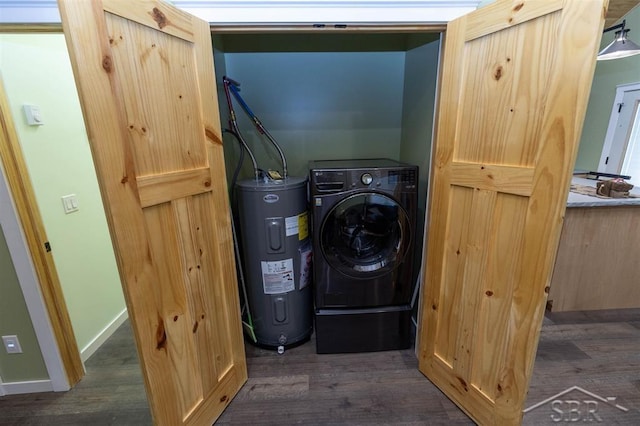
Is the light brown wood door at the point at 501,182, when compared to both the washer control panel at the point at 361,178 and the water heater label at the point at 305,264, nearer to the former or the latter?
the washer control panel at the point at 361,178

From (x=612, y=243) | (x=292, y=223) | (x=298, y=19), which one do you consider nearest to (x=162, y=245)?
(x=292, y=223)

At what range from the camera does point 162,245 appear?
1041 millimetres

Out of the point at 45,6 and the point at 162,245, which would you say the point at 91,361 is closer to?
the point at 162,245

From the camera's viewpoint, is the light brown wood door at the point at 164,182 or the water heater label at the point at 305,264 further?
the water heater label at the point at 305,264

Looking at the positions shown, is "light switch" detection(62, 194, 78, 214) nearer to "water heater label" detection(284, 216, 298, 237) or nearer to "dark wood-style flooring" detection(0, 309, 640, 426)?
"dark wood-style flooring" detection(0, 309, 640, 426)

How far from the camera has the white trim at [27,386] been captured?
5.04ft

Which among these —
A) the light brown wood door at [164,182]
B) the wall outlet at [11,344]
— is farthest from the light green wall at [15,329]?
the light brown wood door at [164,182]

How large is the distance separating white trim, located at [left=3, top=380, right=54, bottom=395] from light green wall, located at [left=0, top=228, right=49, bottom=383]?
2cm

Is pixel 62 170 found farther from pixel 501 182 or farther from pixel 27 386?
pixel 501 182

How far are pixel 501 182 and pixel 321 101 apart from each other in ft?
5.01

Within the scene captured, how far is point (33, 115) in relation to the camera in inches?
57.6

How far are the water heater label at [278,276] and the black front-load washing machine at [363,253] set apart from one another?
170mm

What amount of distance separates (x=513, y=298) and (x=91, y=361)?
2.45 metres

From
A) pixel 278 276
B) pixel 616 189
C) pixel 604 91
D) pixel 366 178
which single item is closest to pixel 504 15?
pixel 366 178
